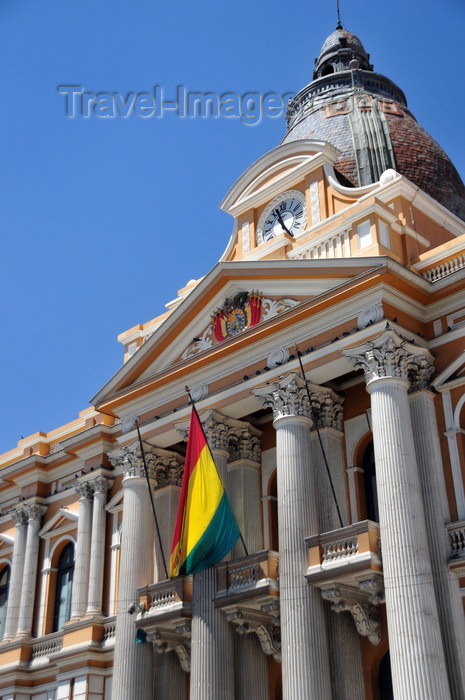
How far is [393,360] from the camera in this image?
20766mm

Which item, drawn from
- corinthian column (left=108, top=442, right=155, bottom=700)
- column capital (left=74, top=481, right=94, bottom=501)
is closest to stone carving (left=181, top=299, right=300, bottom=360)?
corinthian column (left=108, top=442, right=155, bottom=700)

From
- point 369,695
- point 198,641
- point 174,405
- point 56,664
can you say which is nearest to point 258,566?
point 198,641

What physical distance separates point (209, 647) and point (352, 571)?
13.3 ft

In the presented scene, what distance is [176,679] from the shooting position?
78.8 feet

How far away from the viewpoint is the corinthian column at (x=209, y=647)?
21.3 meters

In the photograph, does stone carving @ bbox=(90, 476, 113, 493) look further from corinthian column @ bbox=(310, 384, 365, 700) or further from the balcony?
the balcony

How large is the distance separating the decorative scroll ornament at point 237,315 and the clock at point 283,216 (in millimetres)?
3047

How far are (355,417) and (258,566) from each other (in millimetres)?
4352

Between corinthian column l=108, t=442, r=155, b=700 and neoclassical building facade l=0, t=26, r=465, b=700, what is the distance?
53 mm

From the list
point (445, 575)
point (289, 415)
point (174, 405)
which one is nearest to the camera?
point (445, 575)

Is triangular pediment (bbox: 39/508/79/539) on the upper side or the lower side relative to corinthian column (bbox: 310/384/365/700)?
upper

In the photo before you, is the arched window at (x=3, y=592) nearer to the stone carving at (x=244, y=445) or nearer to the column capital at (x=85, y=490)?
the column capital at (x=85, y=490)

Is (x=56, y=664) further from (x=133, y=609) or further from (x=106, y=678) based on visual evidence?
(x=133, y=609)

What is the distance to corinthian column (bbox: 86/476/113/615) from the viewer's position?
26.9 meters
